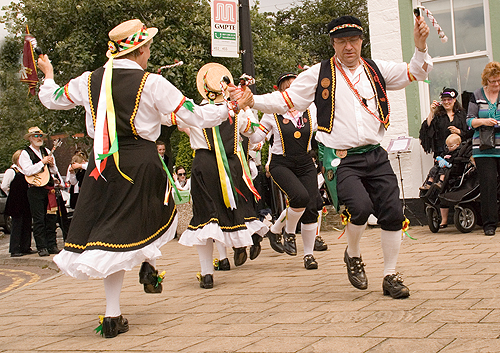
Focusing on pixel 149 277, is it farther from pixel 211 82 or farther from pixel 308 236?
pixel 308 236

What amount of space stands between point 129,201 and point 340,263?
3208 mm

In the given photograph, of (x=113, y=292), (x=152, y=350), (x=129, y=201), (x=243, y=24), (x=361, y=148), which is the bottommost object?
(x=152, y=350)

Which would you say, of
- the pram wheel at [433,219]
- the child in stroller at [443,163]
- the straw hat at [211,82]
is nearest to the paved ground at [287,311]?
the pram wheel at [433,219]

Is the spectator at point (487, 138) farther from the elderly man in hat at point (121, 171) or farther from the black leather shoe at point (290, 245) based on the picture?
the elderly man in hat at point (121, 171)

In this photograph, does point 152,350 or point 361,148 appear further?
point 361,148

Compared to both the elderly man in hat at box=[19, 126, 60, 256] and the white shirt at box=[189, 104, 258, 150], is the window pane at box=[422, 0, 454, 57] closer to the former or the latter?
the white shirt at box=[189, 104, 258, 150]

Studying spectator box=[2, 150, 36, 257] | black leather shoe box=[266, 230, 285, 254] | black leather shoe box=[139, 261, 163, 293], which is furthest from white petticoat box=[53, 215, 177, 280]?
spectator box=[2, 150, 36, 257]

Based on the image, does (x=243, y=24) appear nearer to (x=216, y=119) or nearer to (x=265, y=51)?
(x=216, y=119)

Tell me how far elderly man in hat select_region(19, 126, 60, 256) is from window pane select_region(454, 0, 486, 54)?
6.79m

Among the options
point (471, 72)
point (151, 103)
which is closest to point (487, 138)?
point (471, 72)

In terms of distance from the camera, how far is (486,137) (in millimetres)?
8477

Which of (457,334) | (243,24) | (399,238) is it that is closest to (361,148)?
(399,238)

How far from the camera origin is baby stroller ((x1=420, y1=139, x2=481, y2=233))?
8898 millimetres

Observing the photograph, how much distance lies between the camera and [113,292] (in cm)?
460
